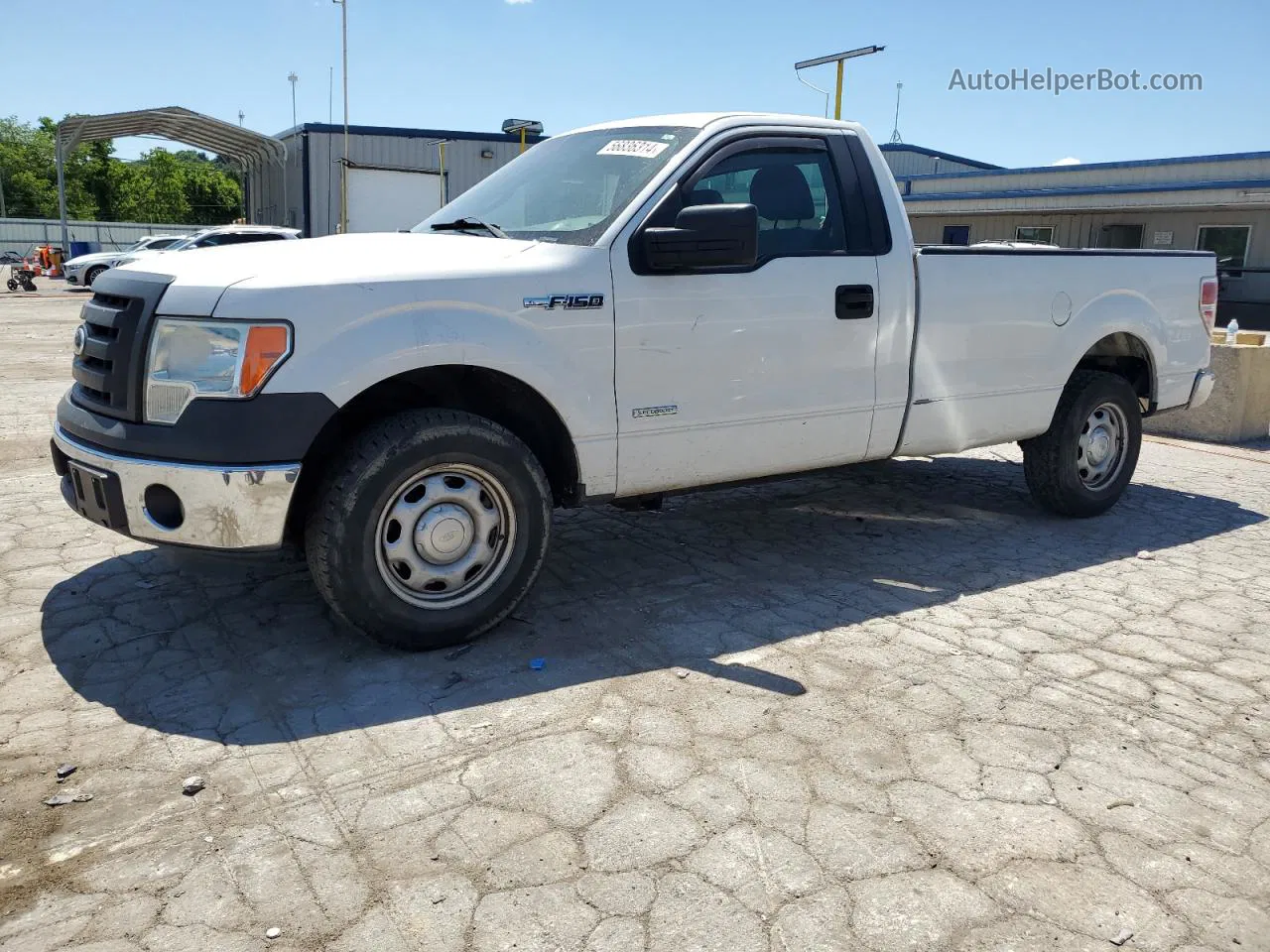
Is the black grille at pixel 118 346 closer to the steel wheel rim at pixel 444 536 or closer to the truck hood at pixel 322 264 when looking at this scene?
the truck hood at pixel 322 264

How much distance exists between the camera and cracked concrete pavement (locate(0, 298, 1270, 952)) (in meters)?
2.41

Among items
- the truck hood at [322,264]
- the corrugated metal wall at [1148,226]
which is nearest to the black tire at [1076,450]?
the truck hood at [322,264]

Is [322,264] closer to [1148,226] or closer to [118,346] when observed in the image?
[118,346]

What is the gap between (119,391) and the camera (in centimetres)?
350

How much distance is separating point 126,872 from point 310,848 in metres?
0.44

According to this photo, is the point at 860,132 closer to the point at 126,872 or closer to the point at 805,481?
the point at 805,481

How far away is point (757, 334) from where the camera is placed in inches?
172

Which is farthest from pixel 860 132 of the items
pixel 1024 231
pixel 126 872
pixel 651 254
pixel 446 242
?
pixel 1024 231

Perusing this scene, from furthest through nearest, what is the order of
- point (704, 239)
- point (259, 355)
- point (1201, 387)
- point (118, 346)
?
point (1201, 387)
point (704, 239)
point (118, 346)
point (259, 355)

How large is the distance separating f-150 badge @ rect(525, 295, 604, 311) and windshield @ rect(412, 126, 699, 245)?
26 centimetres

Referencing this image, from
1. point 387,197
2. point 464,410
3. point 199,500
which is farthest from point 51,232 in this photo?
point 199,500

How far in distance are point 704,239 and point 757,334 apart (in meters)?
0.60

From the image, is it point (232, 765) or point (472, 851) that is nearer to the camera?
point (472, 851)

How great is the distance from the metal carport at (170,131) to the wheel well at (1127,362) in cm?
2819
